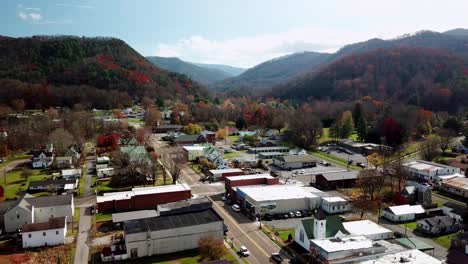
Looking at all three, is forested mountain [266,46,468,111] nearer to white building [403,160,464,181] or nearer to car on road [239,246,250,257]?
white building [403,160,464,181]

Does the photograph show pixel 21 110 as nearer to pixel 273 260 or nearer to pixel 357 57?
pixel 273 260

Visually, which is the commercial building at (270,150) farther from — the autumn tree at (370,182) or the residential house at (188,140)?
the autumn tree at (370,182)

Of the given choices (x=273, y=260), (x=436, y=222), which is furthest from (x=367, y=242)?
(x=436, y=222)

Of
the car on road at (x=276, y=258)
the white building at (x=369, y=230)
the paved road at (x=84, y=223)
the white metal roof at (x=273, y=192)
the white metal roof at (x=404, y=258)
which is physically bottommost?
the paved road at (x=84, y=223)

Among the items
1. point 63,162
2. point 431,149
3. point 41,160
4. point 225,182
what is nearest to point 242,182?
point 225,182

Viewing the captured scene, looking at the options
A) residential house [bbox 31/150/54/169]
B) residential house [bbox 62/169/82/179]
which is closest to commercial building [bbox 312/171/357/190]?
residential house [bbox 62/169/82/179]

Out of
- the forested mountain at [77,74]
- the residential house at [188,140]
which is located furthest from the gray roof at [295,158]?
the forested mountain at [77,74]
